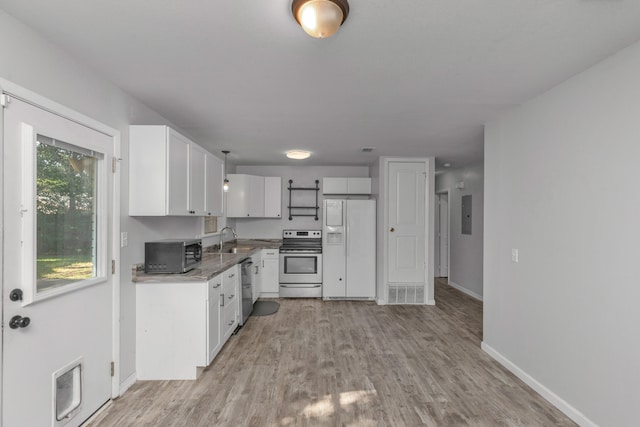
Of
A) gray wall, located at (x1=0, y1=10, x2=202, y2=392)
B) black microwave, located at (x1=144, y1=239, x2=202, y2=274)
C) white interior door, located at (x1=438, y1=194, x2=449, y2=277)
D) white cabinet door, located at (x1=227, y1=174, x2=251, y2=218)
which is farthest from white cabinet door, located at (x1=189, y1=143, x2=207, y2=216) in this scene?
white interior door, located at (x1=438, y1=194, x2=449, y2=277)

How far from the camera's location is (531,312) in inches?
102

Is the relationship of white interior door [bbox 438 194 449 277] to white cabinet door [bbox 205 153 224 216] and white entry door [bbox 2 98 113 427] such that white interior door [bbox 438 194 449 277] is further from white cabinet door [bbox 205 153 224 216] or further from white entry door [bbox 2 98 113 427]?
white entry door [bbox 2 98 113 427]

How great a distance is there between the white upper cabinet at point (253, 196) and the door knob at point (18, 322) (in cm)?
368

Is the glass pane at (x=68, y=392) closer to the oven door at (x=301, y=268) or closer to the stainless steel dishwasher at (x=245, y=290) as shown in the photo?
the stainless steel dishwasher at (x=245, y=290)

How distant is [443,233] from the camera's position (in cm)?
703

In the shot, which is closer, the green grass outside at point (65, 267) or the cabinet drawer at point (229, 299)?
the green grass outside at point (65, 267)

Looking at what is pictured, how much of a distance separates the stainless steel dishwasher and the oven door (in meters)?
1.01

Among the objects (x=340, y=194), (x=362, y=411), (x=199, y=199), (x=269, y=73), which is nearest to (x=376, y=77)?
(x=269, y=73)

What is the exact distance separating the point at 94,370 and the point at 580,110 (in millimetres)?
3867

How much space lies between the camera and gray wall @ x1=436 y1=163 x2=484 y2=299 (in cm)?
532

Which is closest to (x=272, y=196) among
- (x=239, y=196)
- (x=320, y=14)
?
Answer: (x=239, y=196)

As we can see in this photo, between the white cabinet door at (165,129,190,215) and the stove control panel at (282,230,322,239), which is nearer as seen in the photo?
the white cabinet door at (165,129,190,215)

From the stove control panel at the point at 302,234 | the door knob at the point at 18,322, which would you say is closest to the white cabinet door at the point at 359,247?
the stove control panel at the point at 302,234

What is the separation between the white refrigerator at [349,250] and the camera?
519 centimetres
